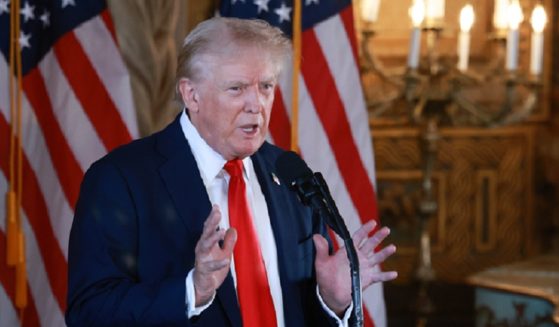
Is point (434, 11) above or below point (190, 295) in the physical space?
above

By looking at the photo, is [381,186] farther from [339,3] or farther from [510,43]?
[339,3]

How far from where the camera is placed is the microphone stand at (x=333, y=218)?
196 cm

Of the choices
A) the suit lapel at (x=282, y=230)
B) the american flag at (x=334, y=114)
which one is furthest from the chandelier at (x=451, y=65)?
the suit lapel at (x=282, y=230)

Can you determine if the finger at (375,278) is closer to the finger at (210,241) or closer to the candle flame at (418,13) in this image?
the finger at (210,241)

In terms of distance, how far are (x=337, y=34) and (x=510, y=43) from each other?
1.00 meters

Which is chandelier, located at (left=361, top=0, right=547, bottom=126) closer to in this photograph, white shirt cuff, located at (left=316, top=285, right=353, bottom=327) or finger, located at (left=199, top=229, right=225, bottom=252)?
white shirt cuff, located at (left=316, top=285, right=353, bottom=327)

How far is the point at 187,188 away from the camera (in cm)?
229

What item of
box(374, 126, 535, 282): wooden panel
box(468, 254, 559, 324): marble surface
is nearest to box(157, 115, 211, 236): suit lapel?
box(468, 254, 559, 324): marble surface

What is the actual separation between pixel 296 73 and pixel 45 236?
2.64ft

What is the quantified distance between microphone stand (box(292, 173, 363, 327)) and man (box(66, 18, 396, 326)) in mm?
190

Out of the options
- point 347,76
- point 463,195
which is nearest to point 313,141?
point 347,76

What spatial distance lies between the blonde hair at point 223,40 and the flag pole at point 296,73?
887mm

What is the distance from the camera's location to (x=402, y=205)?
5250 mm

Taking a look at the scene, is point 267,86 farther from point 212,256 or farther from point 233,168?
point 212,256
